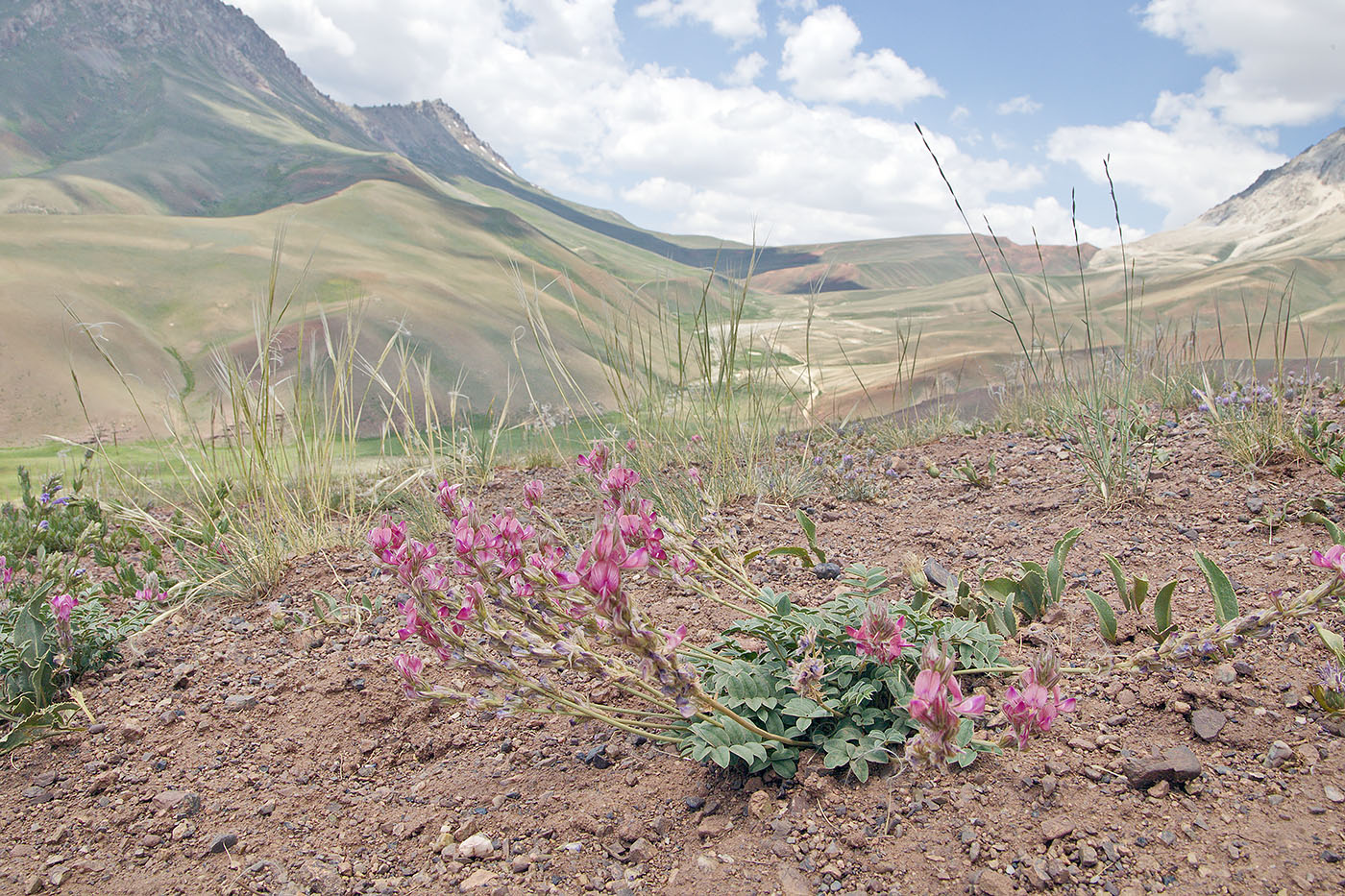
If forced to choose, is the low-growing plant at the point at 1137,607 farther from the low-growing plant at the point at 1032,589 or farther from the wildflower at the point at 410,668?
the wildflower at the point at 410,668

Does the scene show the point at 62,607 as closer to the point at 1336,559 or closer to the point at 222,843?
the point at 222,843

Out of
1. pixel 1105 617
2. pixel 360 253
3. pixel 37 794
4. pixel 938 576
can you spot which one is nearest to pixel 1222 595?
pixel 1105 617

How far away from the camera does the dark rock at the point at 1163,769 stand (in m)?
1.21

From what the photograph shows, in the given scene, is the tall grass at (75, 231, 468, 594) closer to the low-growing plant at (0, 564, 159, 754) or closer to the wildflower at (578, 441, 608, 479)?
the low-growing plant at (0, 564, 159, 754)

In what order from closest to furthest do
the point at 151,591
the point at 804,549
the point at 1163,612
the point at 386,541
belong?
the point at 386,541, the point at 1163,612, the point at 804,549, the point at 151,591

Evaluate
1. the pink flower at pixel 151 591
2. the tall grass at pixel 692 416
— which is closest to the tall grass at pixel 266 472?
the pink flower at pixel 151 591

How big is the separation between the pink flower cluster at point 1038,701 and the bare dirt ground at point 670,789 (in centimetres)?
24

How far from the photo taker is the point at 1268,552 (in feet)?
6.66

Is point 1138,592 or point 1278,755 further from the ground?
point 1138,592

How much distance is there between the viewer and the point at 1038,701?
3.34ft

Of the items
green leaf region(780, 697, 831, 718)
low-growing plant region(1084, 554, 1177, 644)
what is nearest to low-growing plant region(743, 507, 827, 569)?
green leaf region(780, 697, 831, 718)

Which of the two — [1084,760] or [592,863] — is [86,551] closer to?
[592,863]

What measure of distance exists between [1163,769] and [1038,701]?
0.41m

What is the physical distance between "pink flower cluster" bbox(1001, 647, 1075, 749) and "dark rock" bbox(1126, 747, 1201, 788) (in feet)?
1.06
